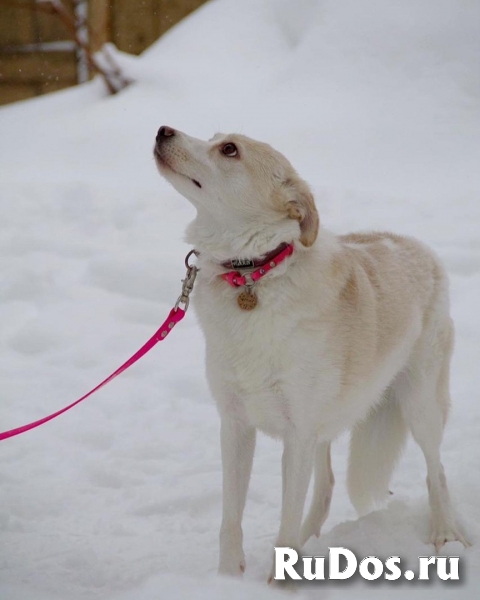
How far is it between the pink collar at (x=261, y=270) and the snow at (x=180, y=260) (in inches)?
38.4

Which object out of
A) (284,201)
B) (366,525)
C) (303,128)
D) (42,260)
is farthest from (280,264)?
(303,128)

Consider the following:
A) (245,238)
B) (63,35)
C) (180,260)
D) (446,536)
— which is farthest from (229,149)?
(63,35)

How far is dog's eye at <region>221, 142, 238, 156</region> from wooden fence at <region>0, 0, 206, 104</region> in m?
6.55

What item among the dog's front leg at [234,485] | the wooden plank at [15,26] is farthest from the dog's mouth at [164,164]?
the wooden plank at [15,26]

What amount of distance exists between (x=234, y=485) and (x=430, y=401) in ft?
3.25

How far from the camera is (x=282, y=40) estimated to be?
9141 millimetres

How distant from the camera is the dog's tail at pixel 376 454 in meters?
3.67

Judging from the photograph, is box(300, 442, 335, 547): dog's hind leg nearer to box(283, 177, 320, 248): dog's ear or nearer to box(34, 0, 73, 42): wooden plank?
box(283, 177, 320, 248): dog's ear

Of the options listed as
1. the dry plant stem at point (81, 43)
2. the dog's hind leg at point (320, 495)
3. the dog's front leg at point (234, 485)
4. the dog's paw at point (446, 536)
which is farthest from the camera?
the dry plant stem at point (81, 43)

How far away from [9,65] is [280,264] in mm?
8122

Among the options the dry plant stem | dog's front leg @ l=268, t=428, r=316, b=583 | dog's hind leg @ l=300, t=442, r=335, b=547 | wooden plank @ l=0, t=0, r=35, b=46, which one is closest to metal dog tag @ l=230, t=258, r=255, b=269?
dog's front leg @ l=268, t=428, r=316, b=583

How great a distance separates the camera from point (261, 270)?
287 centimetres

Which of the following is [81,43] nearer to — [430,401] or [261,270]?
[430,401]

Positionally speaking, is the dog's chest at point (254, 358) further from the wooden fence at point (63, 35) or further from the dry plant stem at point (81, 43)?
the wooden fence at point (63, 35)
